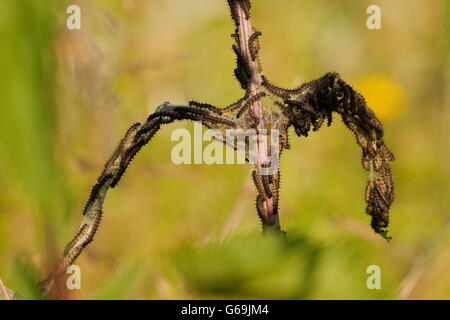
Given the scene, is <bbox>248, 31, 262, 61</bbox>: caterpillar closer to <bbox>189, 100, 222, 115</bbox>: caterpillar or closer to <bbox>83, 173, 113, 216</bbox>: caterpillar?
<bbox>189, 100, 222, 115</bbox>: caterpillar

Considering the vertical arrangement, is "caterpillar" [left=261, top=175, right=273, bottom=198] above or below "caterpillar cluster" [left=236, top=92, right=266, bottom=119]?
below

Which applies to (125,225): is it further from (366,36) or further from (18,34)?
(18,34)

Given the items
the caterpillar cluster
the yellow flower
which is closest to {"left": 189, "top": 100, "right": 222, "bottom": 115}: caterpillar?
the caterpillar cluster

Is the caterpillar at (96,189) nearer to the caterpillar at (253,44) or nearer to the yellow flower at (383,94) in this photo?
the caterpillar at (253,44)

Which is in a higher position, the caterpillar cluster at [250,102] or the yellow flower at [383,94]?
the yellow flower at [383,94]

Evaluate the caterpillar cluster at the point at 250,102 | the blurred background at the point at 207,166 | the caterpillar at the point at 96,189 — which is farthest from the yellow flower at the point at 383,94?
the caterpillar at the point at 96,189

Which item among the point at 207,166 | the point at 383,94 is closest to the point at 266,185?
the point at 207,166

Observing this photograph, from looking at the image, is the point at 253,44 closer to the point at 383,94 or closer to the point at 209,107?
the point at 209,107

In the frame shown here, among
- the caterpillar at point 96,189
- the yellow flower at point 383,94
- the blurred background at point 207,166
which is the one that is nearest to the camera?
the blurred background at point 207,166
